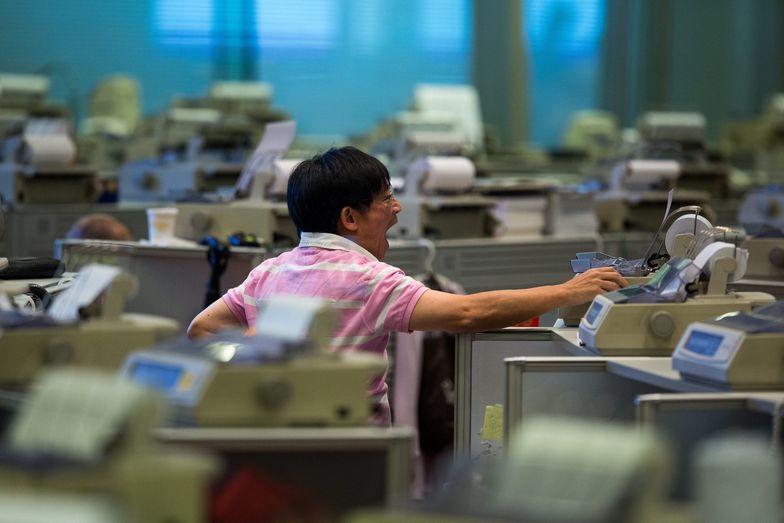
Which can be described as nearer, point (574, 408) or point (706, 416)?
point (706, 416)

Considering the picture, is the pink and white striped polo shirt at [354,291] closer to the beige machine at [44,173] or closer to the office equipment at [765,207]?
the beige machine at [44,173]

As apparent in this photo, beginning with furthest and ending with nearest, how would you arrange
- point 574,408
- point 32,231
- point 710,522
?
point 32,231 → point 574,408 → point 710,522

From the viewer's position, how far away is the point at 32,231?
18.4 ft

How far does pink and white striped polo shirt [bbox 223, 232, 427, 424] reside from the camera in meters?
2.89

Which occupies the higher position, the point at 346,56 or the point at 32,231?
the point at 346,56

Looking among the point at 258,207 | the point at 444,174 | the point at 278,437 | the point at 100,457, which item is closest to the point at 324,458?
the point at 278,437

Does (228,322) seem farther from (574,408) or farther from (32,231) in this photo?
(32,231)

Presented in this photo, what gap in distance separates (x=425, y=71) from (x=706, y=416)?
818 centimetres

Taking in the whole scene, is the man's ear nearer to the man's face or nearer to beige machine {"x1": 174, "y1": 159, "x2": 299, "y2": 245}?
the man's face

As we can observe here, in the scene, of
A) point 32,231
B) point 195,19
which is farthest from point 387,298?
point 195,19

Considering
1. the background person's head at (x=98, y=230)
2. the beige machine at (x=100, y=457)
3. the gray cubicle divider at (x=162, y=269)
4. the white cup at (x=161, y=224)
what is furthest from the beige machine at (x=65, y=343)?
the background person's head at (x=98, y=230)

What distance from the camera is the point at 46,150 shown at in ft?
19.4

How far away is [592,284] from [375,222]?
20.5 inches

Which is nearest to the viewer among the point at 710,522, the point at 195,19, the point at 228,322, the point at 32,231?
the point at 710,522
